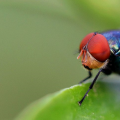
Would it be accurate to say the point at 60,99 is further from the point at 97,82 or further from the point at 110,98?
the point at 97,82

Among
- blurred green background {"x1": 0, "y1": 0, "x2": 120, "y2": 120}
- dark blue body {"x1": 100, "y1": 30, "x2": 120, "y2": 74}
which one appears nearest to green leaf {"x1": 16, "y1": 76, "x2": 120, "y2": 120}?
dark blue body {"x1": 100, "y1": 30, "x2": 120, "y2": 74}

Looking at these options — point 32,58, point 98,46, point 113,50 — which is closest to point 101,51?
point 98,46

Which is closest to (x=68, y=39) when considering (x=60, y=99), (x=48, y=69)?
(x=48, y=69)

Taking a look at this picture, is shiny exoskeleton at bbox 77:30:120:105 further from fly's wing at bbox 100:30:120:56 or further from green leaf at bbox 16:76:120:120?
green leaf at bbox 16:76:120:120

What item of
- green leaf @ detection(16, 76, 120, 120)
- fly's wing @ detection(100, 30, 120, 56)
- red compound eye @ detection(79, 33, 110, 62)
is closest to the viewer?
green leaf @ detection(16, 76, 120, 120)

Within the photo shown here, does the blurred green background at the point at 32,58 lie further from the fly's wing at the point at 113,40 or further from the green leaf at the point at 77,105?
the green leaf at the point at 77,105
